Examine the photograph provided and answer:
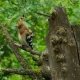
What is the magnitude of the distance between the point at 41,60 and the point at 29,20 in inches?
131

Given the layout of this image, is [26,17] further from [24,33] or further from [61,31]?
[61,31]

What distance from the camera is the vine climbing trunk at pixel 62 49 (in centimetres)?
313

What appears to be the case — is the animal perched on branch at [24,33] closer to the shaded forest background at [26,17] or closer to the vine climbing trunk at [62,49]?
the shaded forest background at [26,17]

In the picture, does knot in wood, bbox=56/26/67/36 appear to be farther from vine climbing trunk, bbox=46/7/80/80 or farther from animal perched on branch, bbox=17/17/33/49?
animal perched on branch, bbox=17/17/33/49

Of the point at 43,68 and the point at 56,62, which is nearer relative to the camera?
the point at 56,62

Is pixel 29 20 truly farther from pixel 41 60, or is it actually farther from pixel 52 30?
pixel 52 30

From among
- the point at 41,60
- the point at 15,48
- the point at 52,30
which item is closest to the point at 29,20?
the point at 15,48

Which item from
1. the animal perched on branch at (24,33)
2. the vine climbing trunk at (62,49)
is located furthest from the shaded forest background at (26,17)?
the vine climbing trunk at (62,49)

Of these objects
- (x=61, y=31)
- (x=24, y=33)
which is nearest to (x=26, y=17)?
(x=24, y=33)

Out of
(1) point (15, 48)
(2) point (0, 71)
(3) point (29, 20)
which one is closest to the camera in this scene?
(2) point (0, 71)

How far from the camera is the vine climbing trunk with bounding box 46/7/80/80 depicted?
3133 millimetres

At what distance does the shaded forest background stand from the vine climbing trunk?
6.33 feet

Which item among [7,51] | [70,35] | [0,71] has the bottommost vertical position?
[7,51]

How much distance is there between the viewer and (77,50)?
10.5 feet
